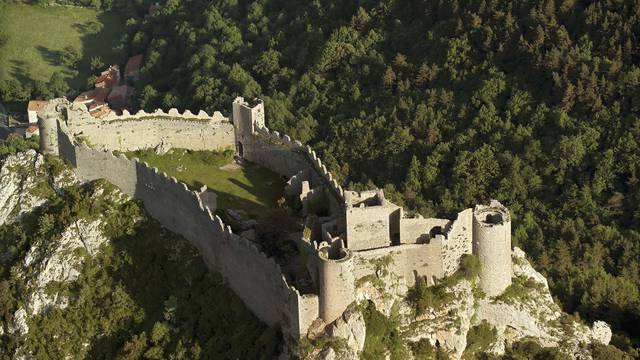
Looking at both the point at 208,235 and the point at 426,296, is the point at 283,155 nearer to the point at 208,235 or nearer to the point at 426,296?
the point at 208,235

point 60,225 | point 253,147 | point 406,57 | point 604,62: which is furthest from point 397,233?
point 406,57

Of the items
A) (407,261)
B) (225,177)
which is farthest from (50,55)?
(407,261)

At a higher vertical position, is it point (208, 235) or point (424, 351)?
point (208, 235)

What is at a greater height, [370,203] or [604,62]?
[370,203]

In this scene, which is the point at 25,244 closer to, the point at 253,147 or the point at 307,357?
the point at 253,147

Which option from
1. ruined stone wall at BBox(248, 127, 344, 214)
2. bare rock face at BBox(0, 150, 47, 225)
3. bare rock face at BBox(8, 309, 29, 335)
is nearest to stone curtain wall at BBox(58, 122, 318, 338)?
bare rock face at BBox(0, 150, 47, 225)

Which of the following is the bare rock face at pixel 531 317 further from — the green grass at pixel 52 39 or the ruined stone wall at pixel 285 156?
the green grass at pixel 52 39
